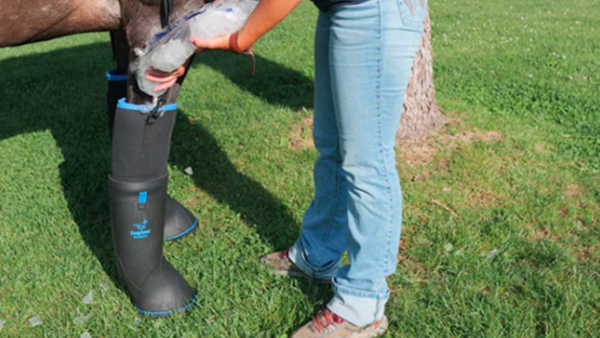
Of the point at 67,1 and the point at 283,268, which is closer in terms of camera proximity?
the point at 67,1

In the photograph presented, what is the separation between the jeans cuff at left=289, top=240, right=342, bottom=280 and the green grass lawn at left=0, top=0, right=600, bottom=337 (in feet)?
0.22

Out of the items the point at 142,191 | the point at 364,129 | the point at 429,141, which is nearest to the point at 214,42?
the point at 364,129

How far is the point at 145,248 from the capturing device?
7.26 feet

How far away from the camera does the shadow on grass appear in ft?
10.1

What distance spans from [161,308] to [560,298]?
5.80 feet

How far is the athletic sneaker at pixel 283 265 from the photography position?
257 centimetres

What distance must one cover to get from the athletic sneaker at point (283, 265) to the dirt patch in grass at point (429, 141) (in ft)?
4.74

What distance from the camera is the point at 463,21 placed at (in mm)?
8469

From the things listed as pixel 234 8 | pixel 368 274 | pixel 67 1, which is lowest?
pixel 368 274

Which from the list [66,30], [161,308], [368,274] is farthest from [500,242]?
[66,30]

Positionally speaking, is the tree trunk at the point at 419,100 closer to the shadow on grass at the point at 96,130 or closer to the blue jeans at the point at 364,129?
the shadow on grass at the point at 96,130

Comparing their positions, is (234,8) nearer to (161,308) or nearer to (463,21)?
(161,308)

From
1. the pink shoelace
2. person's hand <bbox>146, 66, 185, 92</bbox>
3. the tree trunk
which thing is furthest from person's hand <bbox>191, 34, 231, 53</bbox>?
the tree trunk

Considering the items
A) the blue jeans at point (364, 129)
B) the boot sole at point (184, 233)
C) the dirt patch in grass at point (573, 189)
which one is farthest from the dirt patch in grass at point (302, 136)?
the dirt patch in grass at point (573, 189)
